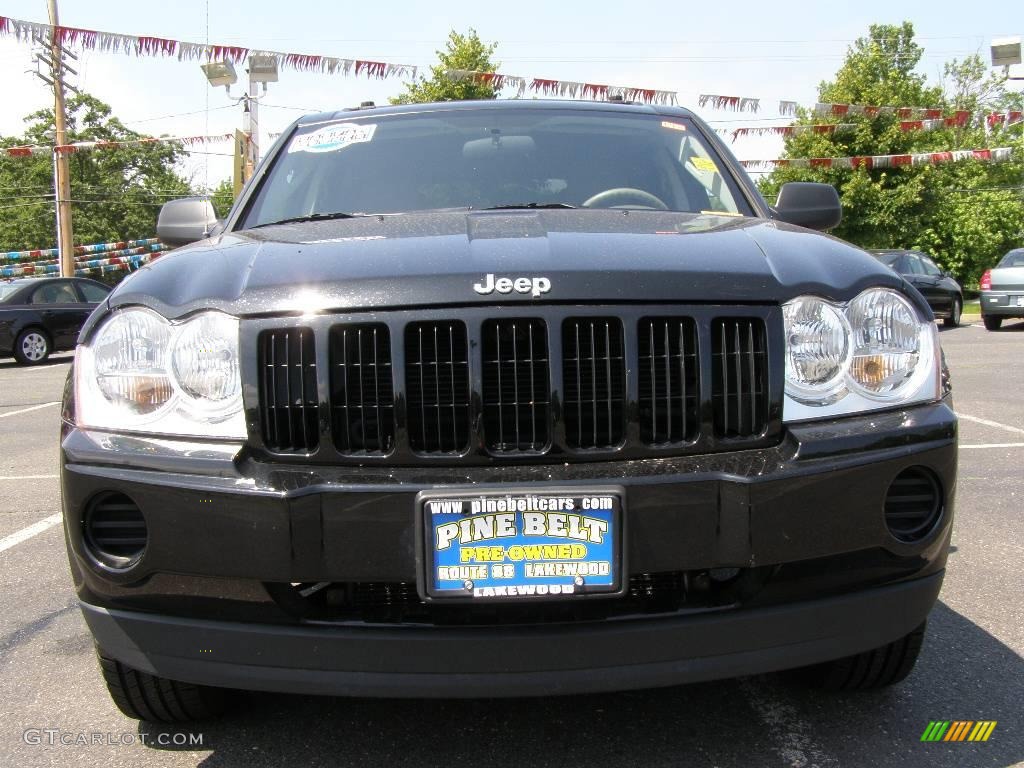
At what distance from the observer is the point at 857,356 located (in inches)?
89.0

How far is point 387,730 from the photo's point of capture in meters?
2.55

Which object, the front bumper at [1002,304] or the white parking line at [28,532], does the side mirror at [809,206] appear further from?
the front bumper at [1002,304]

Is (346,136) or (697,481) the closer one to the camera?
(697,481)

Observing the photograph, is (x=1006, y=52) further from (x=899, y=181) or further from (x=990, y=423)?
(x=990, y=423)

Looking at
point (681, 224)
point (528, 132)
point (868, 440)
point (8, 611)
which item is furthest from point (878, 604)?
point (8, 611)

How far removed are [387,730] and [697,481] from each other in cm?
112

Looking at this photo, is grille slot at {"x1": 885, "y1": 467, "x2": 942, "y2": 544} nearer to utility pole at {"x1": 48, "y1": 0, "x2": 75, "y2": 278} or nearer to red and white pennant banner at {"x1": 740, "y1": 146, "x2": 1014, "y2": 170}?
red and white pennant banner at {"x1": 740, "y1": 146, "x2": 1014, "y2": 170}

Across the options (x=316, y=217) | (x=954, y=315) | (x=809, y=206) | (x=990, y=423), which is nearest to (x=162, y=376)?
(x=316, y=217)

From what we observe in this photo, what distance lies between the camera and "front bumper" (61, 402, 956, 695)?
1.99 metres

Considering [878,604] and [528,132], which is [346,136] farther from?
[878,604]

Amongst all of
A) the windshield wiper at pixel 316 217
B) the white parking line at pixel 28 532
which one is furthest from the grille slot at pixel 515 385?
the white parking line at pixel 28 532

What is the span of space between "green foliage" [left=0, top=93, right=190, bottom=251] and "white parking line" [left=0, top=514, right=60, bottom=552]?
5930 cm

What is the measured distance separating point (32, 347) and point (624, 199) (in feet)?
50.8

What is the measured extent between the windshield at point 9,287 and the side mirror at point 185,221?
14.3m
